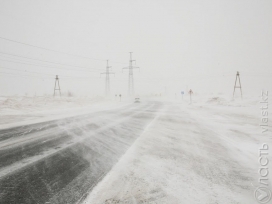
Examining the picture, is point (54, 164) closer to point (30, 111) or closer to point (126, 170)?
point (126, 170)

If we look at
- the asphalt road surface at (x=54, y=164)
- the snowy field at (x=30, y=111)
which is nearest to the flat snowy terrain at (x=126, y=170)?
the asphalt road surface at (x=54, y=164)

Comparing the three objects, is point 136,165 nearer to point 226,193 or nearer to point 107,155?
point 107,155

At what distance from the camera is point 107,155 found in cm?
346

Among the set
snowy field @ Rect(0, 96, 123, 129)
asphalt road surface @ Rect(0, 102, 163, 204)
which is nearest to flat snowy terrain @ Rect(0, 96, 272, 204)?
asphalt road surface @ Rect(0, 102, 163, 204)

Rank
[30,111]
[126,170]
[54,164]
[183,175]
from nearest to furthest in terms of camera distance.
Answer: [183,175] < [126,170] < [54,164] < [30,111]

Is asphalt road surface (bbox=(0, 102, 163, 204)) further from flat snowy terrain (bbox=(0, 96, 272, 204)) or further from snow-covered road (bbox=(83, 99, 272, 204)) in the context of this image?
snow-covered road (bbox=(83, 99, 272, 204))

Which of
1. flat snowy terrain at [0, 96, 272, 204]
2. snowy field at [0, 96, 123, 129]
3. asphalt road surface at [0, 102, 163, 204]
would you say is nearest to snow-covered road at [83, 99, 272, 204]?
flat snowy terrain at [0, 96, 272, 204]

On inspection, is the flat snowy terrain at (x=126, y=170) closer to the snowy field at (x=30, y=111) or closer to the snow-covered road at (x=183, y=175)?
the snow-covered road at (x=183, y=175)

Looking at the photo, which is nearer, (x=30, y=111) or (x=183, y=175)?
(x=183, y=175)

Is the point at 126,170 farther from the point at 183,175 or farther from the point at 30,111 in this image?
the point at 30,111

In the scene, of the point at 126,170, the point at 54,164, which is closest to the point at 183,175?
the point at 126,170

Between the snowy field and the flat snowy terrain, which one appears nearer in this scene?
the flat snowy terrain

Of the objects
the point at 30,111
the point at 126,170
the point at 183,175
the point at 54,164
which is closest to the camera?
the point at 183,175

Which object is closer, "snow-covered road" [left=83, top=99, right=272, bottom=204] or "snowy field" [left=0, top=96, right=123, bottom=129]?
"snow-covered road" [left=83, top=99, right=272, bottom=204]
